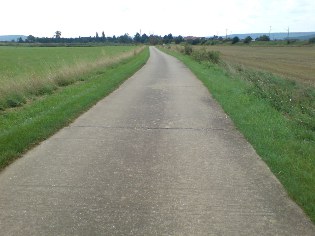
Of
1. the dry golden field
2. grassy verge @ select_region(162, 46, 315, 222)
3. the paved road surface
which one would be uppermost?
the paved road surface

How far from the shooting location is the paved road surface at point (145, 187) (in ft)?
12.5

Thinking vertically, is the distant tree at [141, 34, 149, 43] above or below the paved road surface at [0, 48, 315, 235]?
below

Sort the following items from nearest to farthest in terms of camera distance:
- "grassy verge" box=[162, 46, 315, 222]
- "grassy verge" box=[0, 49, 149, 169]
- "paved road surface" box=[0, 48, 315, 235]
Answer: "paved road surface" box=[0, 48, 315, 235]
"grassy verge" box=[162, 46, 315, 222]
"grassy verge" box=[0, 49, 149, 169]

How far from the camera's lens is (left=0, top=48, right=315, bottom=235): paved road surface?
150 inches

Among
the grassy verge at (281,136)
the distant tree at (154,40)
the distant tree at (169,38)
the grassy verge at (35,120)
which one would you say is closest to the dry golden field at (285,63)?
the grassy verge at (281,136)

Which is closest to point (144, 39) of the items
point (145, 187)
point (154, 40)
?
point (154, 40)

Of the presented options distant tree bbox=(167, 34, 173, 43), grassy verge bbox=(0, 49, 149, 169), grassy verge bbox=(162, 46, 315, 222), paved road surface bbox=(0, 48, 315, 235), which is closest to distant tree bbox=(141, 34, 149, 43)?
distant tree bbox=(167, 34, 173, 43)

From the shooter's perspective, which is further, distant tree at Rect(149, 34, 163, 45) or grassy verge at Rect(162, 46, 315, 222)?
distant tree at Rect(149, 34, 163, 45)

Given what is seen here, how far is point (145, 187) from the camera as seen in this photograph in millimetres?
4797

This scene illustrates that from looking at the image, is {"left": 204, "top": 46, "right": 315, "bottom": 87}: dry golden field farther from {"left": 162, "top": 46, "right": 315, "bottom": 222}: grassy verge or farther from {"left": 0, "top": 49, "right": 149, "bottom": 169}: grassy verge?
{"left": 0, "top": 49, "right": 149, "bottom": 169}: grassy verge

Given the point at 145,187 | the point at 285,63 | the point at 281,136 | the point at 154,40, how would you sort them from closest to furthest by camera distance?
the point at 145,187 < the point at 281,136 < the point at 285,63 < the point at 154,40

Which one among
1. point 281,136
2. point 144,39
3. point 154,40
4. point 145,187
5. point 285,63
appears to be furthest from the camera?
point 144,39

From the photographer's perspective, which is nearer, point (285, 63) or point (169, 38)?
point (285, 63)

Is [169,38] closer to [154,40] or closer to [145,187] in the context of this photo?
[154,40]
